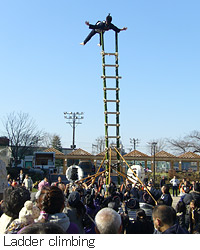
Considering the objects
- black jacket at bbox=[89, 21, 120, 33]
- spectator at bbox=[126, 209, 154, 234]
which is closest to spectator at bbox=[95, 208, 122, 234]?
spectator at bbox=[126, 209, 154, 234]

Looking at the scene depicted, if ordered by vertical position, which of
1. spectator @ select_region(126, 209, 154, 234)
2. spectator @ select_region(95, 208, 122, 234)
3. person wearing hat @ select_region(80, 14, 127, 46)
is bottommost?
spectator @ select_region(126, 209, 154, 234)

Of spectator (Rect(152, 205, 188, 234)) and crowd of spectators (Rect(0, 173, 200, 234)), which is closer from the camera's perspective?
crowd of spectators (Rect(0, 173, 200, 234))

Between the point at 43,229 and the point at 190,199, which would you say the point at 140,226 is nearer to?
the point at 190,199

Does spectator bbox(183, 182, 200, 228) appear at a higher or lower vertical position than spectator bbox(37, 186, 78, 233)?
lower

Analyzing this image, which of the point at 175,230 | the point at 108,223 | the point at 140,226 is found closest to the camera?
the point at 108,223

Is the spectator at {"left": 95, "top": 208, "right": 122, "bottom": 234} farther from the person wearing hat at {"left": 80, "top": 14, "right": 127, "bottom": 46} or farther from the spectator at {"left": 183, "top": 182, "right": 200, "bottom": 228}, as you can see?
the person wearing hat at {"left": 80, "top": 14, "right": 127, "bottom": 46}

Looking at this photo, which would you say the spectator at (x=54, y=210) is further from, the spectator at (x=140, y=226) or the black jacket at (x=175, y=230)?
the spectator at (x=140, y=226)

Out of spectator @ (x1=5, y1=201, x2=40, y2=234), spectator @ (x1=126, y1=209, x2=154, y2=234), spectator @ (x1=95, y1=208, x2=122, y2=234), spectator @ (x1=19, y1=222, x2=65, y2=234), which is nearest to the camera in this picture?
spectator @ (x1=19, y1=222, x2=65, y2=234)

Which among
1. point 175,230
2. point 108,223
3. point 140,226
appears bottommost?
point 140,226

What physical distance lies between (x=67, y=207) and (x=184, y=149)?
58.2 m

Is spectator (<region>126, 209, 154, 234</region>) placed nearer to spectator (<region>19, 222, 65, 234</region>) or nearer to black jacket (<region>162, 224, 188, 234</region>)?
black jacket (<region>162, 224, 188, 234</region>)

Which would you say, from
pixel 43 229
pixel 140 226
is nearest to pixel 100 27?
pixel 140 226

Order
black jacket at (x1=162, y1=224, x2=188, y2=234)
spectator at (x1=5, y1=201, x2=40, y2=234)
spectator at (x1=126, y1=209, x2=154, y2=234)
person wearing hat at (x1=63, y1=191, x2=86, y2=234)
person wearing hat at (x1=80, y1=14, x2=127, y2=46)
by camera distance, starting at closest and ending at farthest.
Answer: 1. black jacket at (x1=162, y1=224, x2=188, y2=234)
2. spectator at (x1=5, y1=201, x2=40, y2=234)
3. spectator at (x1=126, y1=209, x2=154, y2=234)
4. person wearing hat at (x1=63, y1=191, x2=86, y2=234)
5. person wearing hat at (x1=80, y1=14, x2=127, y2=46)
